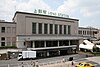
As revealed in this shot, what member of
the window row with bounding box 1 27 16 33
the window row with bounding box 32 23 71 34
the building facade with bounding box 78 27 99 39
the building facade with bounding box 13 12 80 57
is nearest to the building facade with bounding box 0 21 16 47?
the window row with bounding box 1 27 16 33

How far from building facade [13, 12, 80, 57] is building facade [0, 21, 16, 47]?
2.05 m

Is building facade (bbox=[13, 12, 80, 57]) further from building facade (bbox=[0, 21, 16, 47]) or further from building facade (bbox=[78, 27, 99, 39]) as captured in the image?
building facade (bbox=[78, 27, 99, 39])

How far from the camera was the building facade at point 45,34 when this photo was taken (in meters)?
61.2

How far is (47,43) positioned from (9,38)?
1525 centimetres

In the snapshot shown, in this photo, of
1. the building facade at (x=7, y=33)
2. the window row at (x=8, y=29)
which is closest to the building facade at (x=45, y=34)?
the window row at (x=8, y=29)

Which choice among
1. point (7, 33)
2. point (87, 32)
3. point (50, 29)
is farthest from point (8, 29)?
point (87, 32)

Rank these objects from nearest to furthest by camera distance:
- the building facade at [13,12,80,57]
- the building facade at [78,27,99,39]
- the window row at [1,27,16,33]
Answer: the window row at [1,27,16,33]
the building facade at [13,12,80,57]
the building facade at [78,27,99,39]

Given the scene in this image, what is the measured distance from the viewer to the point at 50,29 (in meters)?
70.3

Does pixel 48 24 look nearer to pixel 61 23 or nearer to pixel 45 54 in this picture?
pixel 61 23

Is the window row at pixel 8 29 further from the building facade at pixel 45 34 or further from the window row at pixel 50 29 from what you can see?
the window row at pixel 50 29

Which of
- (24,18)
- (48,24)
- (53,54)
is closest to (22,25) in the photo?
(24,18)

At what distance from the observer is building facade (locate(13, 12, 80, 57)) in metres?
61.2

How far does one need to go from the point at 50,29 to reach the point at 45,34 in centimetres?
397

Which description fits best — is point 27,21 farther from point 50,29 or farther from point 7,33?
point 50,29
